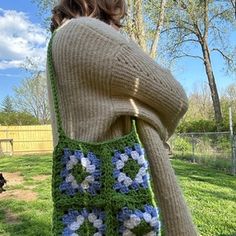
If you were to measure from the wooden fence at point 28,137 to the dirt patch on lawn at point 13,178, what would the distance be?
1509cm

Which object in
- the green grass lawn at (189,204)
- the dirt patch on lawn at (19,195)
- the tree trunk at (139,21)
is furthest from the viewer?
the tree trunk at (139,21)

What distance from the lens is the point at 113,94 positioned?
108cm

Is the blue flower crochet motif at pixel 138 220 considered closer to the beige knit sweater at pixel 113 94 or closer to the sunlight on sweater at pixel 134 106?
the beige knit sweater at pixel 113 94

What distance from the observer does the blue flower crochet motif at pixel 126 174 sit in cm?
100

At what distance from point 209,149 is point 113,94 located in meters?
12.9

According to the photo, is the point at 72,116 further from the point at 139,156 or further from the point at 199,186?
the point at 199,186

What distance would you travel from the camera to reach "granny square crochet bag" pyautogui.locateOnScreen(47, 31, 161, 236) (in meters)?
0.99

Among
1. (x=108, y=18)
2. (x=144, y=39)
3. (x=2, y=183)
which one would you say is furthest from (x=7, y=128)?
(x=108, y=18)

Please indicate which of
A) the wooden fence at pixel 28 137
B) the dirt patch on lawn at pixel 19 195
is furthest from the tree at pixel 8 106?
the dirt patch on lawn at pixel 19 195

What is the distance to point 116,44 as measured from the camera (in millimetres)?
1079

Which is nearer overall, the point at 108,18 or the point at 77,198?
the point at 77,198

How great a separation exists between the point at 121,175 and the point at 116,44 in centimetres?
32

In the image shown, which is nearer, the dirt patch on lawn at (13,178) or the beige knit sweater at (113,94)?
the beige knit sweater at (113,94)

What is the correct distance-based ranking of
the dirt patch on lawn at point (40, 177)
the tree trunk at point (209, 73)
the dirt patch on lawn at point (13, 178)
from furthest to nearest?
the tree trunk at point (209, 73), the dirt patch on lawn at point (40, 177), the dirt patch on lawn at point (13, 178)
